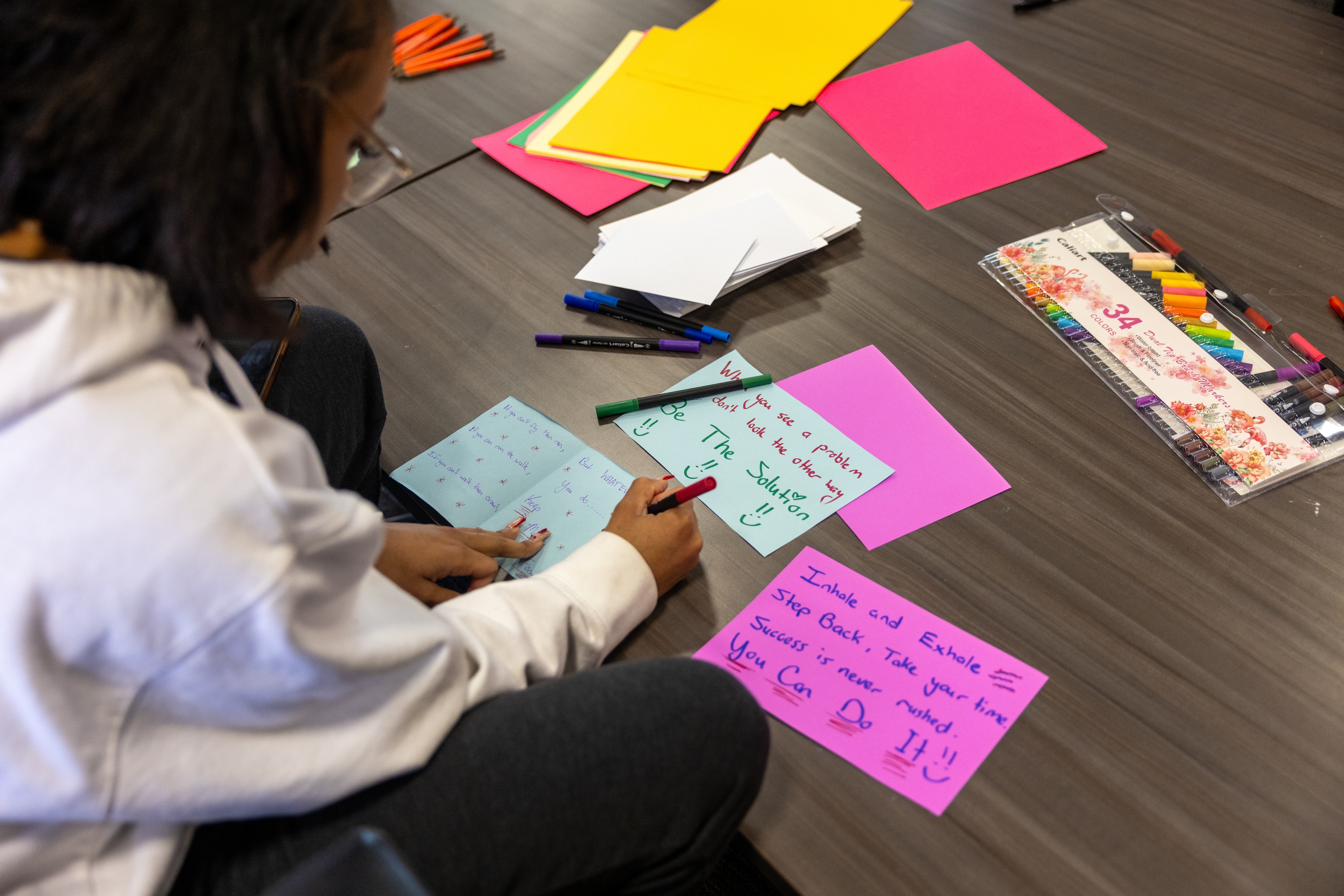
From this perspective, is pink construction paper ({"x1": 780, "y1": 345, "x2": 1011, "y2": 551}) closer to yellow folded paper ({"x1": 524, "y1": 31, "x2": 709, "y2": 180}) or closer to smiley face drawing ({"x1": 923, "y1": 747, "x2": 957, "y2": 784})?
smiley face drawing ({"x1": 923, "y1": 747, "x2": 957, "y2": 784})

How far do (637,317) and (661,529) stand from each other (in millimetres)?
290

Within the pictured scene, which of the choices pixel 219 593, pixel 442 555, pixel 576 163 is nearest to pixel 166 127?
pixel 219 593

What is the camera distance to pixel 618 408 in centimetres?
85

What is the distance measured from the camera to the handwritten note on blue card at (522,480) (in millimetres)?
783

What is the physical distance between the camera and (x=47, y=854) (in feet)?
1.62

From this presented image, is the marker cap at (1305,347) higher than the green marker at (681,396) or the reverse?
higher

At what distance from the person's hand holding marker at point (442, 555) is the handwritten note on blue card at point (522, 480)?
0.04 feet

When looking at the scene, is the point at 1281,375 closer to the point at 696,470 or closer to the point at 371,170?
the point at 696,470

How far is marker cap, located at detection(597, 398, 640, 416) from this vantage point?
845mm

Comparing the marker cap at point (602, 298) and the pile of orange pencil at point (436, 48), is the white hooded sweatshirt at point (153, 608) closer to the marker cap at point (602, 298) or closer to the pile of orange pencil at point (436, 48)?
the marker cap at point (602, 298)

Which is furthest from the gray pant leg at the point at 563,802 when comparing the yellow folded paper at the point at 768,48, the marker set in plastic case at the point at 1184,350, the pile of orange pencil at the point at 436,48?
the pile of orange pencil at the point at 436,48

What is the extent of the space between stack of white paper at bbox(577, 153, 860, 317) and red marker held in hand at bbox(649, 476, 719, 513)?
0.24 meters

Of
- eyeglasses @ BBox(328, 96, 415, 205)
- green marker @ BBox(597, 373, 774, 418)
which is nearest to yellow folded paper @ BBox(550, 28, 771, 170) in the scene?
green marker @ BBox(597, 373, 774, 418)

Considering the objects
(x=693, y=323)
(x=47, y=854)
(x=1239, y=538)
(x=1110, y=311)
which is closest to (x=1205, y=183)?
(x=1110, y=311)
